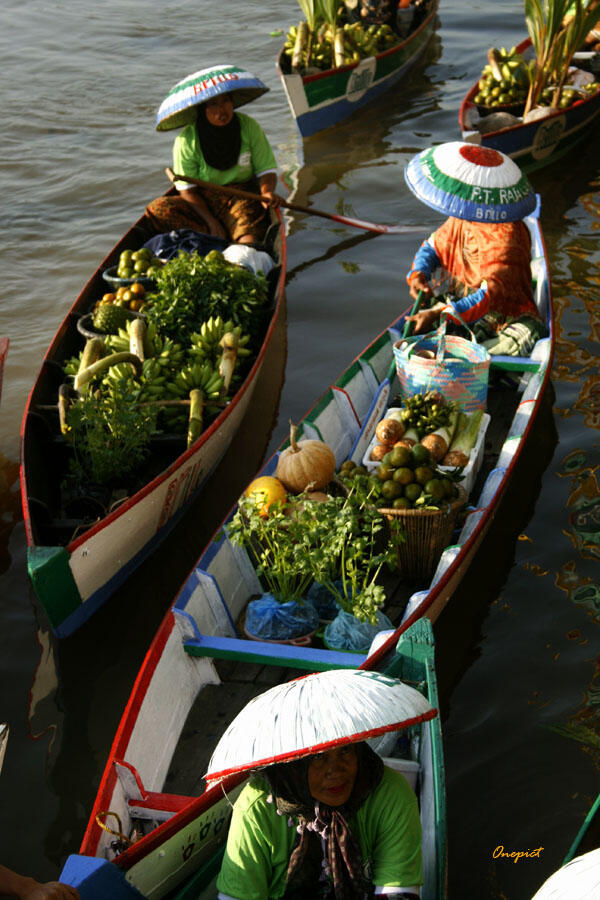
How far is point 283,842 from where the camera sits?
3.11 metres

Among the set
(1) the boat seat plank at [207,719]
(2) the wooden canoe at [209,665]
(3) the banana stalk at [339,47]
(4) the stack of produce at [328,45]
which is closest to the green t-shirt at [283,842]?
(2) the wooden canoe at [209,665]

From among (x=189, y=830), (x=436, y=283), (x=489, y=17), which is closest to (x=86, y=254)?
(x=436, y=283)

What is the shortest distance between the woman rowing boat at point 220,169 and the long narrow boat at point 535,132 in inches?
100

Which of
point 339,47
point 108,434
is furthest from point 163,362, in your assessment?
point 339,47

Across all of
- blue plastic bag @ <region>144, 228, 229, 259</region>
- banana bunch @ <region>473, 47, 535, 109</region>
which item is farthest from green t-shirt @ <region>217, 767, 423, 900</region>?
banana bunch @ <region>473, 47, 535, 109</region>

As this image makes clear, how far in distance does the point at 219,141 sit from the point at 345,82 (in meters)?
4.71

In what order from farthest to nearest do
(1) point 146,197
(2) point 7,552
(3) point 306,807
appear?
(1) point 146,197
(2) point 7,552
(3) point 306,807

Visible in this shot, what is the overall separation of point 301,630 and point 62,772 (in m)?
1.50

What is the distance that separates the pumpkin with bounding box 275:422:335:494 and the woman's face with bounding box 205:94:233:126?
417 cm

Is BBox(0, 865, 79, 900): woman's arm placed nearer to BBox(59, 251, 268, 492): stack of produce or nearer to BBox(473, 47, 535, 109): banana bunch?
BBox(59, 251, 268, 492): stack of produce

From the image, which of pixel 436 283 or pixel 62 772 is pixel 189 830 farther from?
pixel 436 283

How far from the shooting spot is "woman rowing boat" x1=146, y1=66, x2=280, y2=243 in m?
8.47

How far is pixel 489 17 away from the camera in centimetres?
1709

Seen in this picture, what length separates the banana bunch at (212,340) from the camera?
680cm
